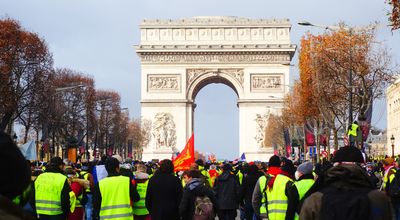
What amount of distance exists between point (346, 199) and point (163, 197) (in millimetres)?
7126

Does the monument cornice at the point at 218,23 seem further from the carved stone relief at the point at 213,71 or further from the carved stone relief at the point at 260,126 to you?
the carved stone relief at the point at 260,126

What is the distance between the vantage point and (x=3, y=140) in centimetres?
387

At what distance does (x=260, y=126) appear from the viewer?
87375mm

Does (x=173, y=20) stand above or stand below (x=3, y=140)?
above

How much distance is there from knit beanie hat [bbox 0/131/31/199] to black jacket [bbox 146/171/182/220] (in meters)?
8.94

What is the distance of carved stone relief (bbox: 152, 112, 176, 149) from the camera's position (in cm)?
8732

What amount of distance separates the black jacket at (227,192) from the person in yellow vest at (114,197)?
650 centimetres

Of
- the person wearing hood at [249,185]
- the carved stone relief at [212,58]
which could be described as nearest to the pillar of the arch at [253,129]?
the carved stone relief at [212,58]

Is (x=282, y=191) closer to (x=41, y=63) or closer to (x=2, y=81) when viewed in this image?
(x=2, y=81)

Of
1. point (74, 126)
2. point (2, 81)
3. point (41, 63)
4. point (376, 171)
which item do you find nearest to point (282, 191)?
point (376, 171)

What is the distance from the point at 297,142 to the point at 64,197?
48.2 m

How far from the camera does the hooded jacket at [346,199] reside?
19.5 feet

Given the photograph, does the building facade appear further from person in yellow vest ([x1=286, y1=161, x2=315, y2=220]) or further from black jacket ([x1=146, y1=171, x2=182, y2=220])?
person in yellow vest ([x1=286, y1=161, x2=315, y2=220])

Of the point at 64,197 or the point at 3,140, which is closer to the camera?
the point at 3,140
